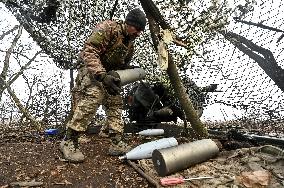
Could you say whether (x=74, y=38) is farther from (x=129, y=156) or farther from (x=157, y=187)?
(x=157, y=187)

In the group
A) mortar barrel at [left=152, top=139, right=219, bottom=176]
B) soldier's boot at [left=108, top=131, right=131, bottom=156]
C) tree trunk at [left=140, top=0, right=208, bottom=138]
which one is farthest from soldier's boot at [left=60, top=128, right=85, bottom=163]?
tree trunk at [left=140, top=0, right=208, bottom=138]

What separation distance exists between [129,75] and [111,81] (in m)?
0.60

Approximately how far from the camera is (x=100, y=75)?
15.1 ft

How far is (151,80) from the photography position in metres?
9.42

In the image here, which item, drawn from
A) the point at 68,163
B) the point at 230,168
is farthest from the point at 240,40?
the point at 68,163

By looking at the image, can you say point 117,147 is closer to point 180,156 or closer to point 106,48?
point 180,156

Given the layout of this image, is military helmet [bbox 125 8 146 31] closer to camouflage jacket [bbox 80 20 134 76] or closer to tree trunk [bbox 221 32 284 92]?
camouflage jacket [bbox 80 20 134 76]

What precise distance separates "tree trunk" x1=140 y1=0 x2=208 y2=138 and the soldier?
0.14 m

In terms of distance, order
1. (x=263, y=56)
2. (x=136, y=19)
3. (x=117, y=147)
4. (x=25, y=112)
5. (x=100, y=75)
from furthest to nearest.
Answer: (x=25, y=112), (x=263, y=56), (x=117, y=147), (x=136, y=19), (x=100, y=75)

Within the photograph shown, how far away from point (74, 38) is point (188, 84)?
408 centimetres

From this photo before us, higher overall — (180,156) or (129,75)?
(129,75)

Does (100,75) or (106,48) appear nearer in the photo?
(100,75)

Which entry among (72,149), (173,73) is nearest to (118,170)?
(72,149)

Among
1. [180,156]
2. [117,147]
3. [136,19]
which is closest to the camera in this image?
[180,156]
